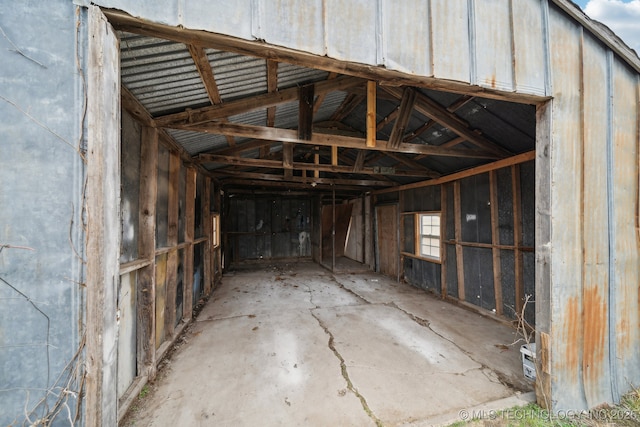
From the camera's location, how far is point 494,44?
6.21 feet

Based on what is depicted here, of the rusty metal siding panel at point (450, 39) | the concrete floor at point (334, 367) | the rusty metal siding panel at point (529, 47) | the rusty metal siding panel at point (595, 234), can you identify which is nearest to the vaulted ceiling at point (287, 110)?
the rusty metal siding panel at point (450, 39)

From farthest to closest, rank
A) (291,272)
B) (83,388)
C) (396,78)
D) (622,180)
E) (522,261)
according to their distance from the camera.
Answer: (291,272), (522,261), (622,180), (396,78), (83,388)

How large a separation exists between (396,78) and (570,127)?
164 cm

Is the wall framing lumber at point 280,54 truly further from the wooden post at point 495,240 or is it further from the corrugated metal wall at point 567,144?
the wooden post at point 495,240

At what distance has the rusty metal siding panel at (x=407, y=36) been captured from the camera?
1.65 metres

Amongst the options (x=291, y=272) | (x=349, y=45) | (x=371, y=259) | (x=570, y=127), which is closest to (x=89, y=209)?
(x=349, y=45)

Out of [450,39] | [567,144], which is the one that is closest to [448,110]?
[567,144]

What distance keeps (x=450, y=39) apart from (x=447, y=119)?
1942 mm

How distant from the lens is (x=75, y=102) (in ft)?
3.60

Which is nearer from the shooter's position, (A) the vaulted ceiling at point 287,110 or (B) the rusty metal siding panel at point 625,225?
(A) the vaulted ceiling at point 287,110

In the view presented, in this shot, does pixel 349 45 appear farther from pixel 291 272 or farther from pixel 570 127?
pixel 291 272

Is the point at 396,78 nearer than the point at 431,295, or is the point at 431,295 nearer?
the point at 396,78

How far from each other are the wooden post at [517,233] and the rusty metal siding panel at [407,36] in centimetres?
313

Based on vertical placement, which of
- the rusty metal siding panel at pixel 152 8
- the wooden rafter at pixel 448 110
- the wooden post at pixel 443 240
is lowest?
the wooden post at pixel 443 240
